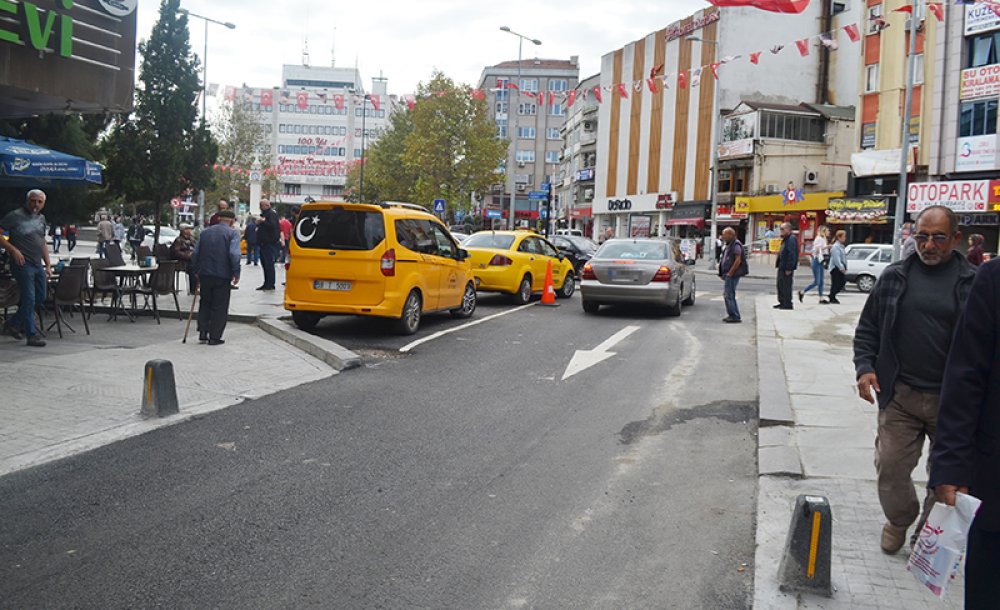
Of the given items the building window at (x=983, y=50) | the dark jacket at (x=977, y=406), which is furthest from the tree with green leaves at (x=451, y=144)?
the dark jacket at (x=977, y=406)

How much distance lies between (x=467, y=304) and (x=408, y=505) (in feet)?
32.2

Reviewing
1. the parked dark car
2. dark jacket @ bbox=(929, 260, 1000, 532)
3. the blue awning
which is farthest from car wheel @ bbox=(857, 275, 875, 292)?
dark jacket @ bbox=(929, 260, 1000, 532)

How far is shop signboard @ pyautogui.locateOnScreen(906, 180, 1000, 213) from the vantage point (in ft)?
113

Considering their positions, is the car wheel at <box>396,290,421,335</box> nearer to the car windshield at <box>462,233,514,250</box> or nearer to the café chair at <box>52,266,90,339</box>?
the café chair at <box>52,266,90,339</box>

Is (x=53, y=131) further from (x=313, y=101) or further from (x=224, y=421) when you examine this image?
(x=313, y=101)

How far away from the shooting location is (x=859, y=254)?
28281 millimetres

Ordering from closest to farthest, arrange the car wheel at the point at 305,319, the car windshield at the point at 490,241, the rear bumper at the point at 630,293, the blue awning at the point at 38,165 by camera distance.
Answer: the blue awning at the point at 38,165 < the car wheel at the point at 305,319 < the rear bumper at the point at 630,293 < the car windshield at the point at 490,241

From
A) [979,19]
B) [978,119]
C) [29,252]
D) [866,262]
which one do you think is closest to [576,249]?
[866,262]

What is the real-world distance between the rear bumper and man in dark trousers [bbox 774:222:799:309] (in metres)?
2.86

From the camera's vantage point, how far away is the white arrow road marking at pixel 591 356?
10.0 metres

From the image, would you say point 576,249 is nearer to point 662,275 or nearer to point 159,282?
point 662,275

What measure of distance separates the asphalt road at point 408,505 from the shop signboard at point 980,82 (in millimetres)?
33854

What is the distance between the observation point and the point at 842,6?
57.8 metres

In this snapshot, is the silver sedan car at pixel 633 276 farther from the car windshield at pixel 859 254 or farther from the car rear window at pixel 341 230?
the car windshield at pixel 859 254
